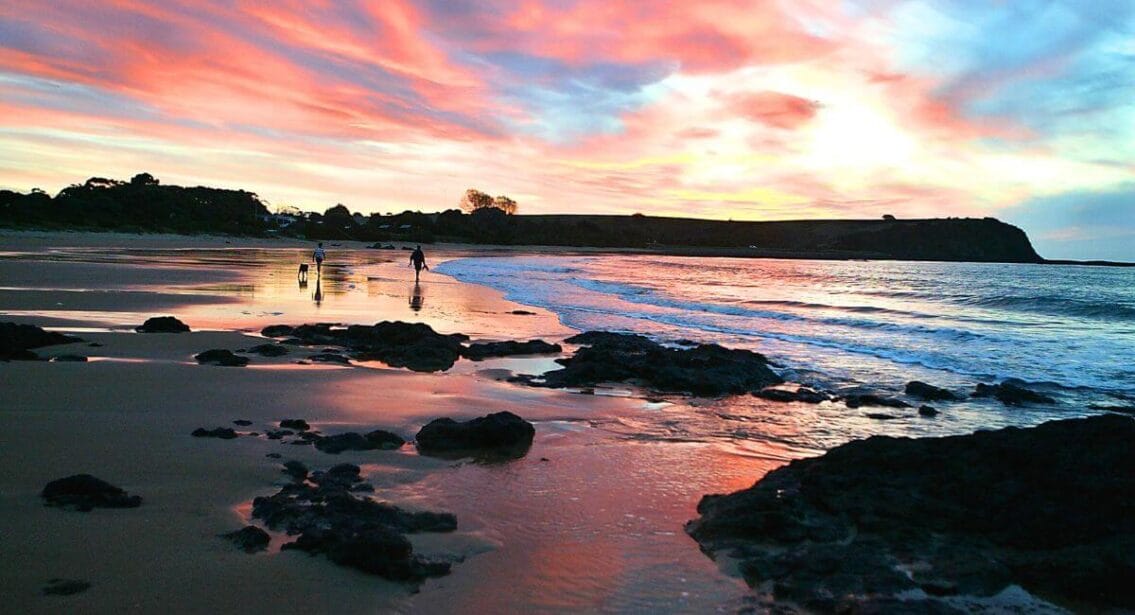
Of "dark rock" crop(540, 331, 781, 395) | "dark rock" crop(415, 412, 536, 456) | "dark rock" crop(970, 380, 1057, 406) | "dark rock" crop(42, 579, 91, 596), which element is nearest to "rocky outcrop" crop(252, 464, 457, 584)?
"dark rock" crop(42, 579, 91, 596)

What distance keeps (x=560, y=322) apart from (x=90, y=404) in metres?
12.7

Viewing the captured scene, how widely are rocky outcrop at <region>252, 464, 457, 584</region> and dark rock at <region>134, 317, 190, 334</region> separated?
814 cm

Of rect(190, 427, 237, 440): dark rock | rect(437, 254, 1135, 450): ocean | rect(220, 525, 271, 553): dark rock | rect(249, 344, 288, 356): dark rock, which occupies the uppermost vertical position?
rect(220, 525, 271, 553): dark rock

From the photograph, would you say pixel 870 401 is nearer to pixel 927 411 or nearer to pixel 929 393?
pixel 927 411

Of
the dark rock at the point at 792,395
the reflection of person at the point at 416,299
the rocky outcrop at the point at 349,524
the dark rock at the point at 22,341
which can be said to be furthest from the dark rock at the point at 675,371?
the reflection of person at the point at 416,299

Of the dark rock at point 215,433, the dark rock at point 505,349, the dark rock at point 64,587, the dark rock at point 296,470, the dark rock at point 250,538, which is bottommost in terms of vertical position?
the dark rock at point 505,349

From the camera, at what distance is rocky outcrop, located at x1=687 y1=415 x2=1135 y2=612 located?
4195 mm

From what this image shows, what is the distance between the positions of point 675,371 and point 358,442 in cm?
540

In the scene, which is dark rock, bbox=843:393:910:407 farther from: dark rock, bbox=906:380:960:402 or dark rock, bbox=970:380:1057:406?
dark rock, bbox=970:380:1057:406

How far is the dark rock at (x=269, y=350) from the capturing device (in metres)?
10.8

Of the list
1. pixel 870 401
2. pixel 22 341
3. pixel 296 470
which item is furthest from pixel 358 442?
pixel 870 401

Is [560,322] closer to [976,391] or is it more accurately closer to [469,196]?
[976,391]

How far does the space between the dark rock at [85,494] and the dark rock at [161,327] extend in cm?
816

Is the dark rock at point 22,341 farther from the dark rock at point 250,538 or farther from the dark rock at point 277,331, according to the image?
the dark rock at point 250,538
